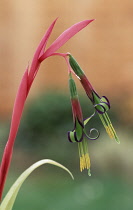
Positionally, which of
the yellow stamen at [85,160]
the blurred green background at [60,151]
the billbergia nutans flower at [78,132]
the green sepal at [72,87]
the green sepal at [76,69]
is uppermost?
the green sepal at [76,69]

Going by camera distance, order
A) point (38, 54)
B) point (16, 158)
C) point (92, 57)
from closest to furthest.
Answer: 1. point (38, 54)
2. point (16, 158)
3. point (92, 57)

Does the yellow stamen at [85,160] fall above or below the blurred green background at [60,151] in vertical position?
above

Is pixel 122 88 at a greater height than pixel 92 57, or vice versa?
pixel 92 57

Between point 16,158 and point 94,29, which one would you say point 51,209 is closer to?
point 16,158

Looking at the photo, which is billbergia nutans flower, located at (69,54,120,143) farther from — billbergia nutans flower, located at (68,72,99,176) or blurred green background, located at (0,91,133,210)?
blurred green background, located at (0,91,133,210)

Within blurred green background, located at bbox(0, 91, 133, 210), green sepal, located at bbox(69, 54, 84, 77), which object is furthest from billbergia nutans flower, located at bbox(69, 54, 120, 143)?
blurred green background, located at bbox(0, 91, 133, 210)

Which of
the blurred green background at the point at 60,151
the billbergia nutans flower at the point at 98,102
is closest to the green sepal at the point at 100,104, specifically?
the billbergia nutans flower at the point at 98,102

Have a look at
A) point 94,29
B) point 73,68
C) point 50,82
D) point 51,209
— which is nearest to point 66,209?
point 51,209

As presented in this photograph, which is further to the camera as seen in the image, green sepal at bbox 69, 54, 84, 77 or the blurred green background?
the blurred green background

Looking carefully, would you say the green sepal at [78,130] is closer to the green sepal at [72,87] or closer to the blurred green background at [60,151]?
the green sepal at [72,87]

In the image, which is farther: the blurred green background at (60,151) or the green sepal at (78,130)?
the blurred green background at (60,151)

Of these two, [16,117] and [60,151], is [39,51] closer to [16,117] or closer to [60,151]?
[16,117]
